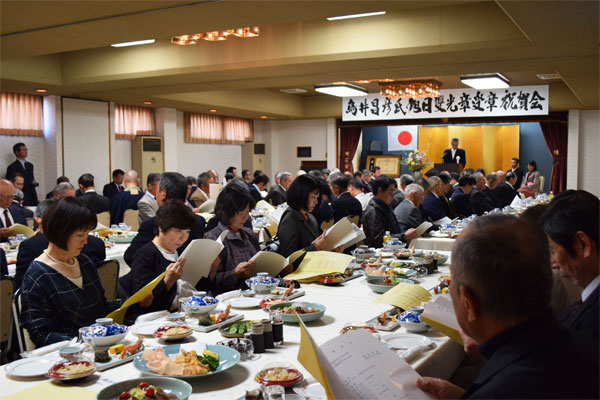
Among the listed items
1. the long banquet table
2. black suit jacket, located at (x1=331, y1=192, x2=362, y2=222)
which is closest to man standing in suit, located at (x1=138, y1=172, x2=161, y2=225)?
black suit jacket, located at (x1=331, y1=192, x2=362, y2=222)

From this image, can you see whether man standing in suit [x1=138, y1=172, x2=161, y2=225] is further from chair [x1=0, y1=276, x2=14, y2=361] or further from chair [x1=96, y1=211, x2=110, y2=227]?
chair [x1=0, y1=276, x2=14, y2=361]

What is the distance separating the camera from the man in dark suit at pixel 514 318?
3.35ft

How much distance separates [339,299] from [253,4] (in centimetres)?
280

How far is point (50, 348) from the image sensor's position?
206 cm

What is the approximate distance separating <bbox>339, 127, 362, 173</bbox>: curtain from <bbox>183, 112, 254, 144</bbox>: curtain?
99.9 inches

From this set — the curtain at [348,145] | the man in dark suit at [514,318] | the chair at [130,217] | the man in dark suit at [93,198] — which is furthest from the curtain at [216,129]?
the man in dark suit at [514,318]

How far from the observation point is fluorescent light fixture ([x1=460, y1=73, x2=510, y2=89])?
969 centimetres

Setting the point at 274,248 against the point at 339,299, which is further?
the point at 274,248

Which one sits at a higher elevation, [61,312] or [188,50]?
[188,50]

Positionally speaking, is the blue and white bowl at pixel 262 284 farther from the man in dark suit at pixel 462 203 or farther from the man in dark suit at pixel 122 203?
the man in dark suit at pixel 462 203

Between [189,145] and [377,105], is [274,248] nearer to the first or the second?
[377,105]

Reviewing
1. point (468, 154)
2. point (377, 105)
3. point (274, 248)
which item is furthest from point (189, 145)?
point (274, 248)

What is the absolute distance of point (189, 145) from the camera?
1354 centimetres

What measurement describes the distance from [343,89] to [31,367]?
974 centimetres
